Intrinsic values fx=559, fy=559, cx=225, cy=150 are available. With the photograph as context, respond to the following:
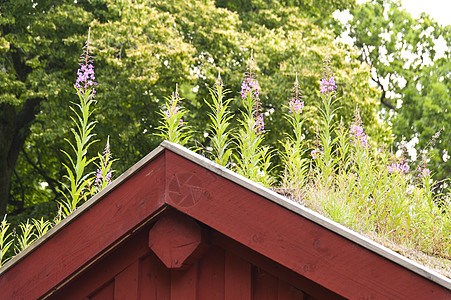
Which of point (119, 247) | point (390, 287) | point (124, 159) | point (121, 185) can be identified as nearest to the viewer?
point (390, 287)

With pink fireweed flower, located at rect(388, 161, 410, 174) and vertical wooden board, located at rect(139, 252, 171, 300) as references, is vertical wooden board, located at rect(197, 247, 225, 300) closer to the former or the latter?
vertical wooden board, located at rect(139, 252, 171, 300)

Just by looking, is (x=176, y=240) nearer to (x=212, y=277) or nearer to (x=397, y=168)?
(x=212, y=277)

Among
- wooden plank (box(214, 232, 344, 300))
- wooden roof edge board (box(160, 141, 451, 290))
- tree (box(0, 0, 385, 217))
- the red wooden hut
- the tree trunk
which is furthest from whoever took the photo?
the tree trunk

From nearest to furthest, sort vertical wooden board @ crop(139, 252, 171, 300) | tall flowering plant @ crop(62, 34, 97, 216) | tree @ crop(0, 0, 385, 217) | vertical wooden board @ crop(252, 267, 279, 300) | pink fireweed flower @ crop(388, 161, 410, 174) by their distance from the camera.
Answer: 1. vertical wooden board @ crop(252, 267, 279, 300)
2. vertical wooden board @ crop(139, 252, 171, 300)
3. pink fireweed flower @ crop(388, 161, 410, 174)
4. tall flowering plant @ crop(62, 34, 97, 216)
5. tree @ crop(0, 0, 385, 217)

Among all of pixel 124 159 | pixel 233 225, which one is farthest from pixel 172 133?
pixel 124 159

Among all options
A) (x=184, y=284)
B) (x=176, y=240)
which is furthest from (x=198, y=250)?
(x=184, y=284)

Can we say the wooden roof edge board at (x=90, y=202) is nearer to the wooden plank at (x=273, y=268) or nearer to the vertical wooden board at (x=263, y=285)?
the wooden plank at (x=273, y=268)

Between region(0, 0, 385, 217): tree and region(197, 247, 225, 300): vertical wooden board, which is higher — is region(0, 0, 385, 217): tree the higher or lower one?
the lower one

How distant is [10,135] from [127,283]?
15.8 metres

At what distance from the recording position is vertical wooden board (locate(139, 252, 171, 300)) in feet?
9.25

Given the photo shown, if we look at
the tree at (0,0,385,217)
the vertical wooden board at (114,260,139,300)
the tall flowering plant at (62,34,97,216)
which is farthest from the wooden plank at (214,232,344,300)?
the tree at (0,0,385,217)

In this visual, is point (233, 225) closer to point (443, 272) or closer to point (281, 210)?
point (281, 210)

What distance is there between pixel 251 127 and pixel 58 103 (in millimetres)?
11448

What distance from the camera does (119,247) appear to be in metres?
2.92
